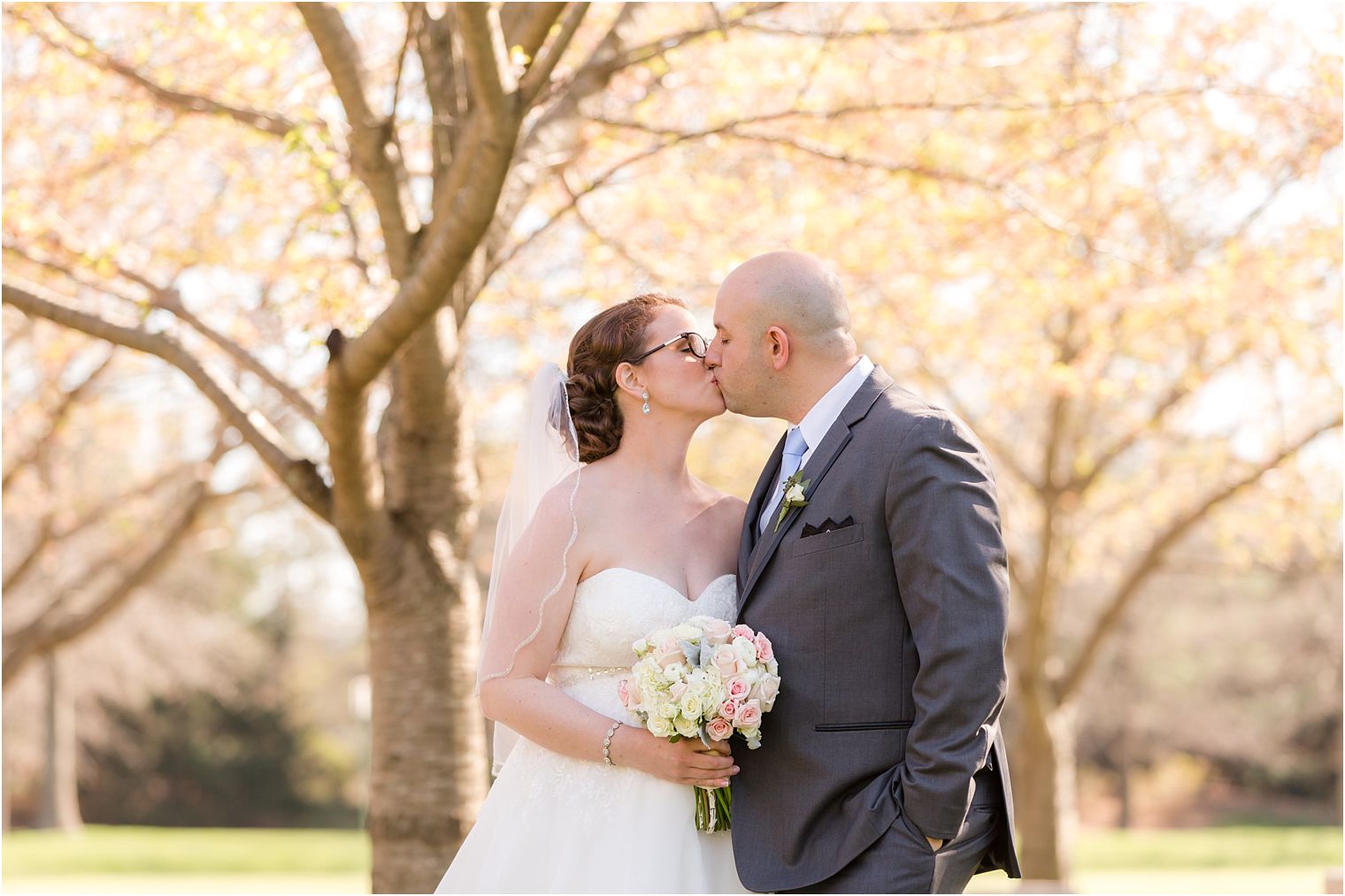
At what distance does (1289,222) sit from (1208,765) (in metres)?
27.2

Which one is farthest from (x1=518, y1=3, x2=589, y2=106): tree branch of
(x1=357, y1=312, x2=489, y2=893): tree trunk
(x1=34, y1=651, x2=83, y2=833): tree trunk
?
(x1=34, y1=651, x2=83, y2=833): tree trunk

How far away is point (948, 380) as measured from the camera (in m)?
13.2

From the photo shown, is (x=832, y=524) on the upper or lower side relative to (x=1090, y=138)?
lower

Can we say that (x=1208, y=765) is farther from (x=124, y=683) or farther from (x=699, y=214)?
(x=699, y=214)

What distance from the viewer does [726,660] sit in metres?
3.17

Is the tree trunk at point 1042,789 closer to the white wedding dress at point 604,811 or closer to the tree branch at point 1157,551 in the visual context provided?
the tree branch at point 1157,551

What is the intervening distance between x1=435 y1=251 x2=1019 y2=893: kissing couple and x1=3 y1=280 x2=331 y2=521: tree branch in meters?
1.41

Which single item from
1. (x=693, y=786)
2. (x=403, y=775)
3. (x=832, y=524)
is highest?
(x=832, y=524)

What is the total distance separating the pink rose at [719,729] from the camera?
321 cm

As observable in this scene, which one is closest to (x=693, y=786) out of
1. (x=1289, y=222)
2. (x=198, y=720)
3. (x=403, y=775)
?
(x=403, y=775)

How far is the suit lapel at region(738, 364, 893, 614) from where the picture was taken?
339 cm

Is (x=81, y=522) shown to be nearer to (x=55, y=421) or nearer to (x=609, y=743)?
(x=55, y=421)

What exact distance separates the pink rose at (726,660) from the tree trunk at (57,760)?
25275 mm

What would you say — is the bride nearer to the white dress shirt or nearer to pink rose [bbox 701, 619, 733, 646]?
pink rose [bbox 701, 619, 733, 646]
